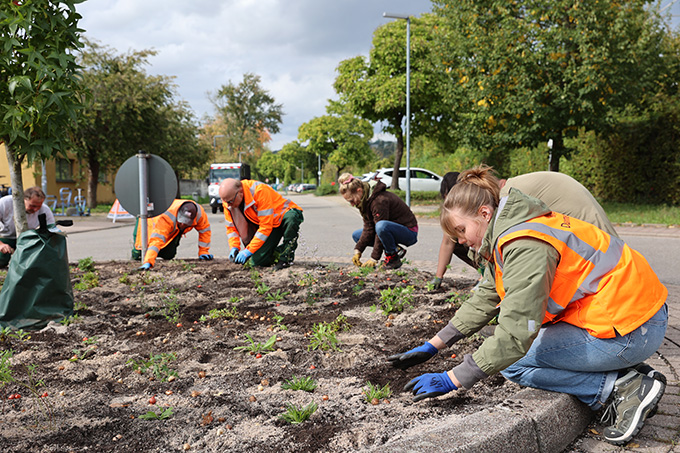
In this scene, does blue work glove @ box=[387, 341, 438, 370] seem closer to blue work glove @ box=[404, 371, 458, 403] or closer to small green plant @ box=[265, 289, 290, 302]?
blue work glove @ box=[404, 371, 458, 403]

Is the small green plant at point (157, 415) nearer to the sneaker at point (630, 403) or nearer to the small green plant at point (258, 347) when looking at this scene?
the small green plant at point (258, 347)

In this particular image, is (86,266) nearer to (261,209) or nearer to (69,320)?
(261,209)

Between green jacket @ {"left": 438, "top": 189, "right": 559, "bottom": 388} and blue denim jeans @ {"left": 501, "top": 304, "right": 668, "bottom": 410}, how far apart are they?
1.15 ft

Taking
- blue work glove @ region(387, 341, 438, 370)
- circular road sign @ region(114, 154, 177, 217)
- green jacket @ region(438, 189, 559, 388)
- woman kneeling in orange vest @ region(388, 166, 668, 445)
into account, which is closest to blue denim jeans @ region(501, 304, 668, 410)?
woman kneeling in orange vest @ region(388, 166, 668, 445)

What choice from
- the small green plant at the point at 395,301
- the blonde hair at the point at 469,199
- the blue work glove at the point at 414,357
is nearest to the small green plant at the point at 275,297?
the small green plant at the point at 395,301

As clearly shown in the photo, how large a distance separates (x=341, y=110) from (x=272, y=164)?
7026cm

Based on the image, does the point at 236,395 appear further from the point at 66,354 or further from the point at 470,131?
the point at 470,131

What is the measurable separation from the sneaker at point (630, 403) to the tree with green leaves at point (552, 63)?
13094 mm

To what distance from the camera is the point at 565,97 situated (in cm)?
1416

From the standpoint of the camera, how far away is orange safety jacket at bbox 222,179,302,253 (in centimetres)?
631

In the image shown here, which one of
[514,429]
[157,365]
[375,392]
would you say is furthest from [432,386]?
[157,365]

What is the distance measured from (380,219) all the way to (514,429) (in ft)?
14.4

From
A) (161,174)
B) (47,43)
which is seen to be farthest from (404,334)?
(161,174)

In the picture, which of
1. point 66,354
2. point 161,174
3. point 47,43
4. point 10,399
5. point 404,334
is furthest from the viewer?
point 161,174
